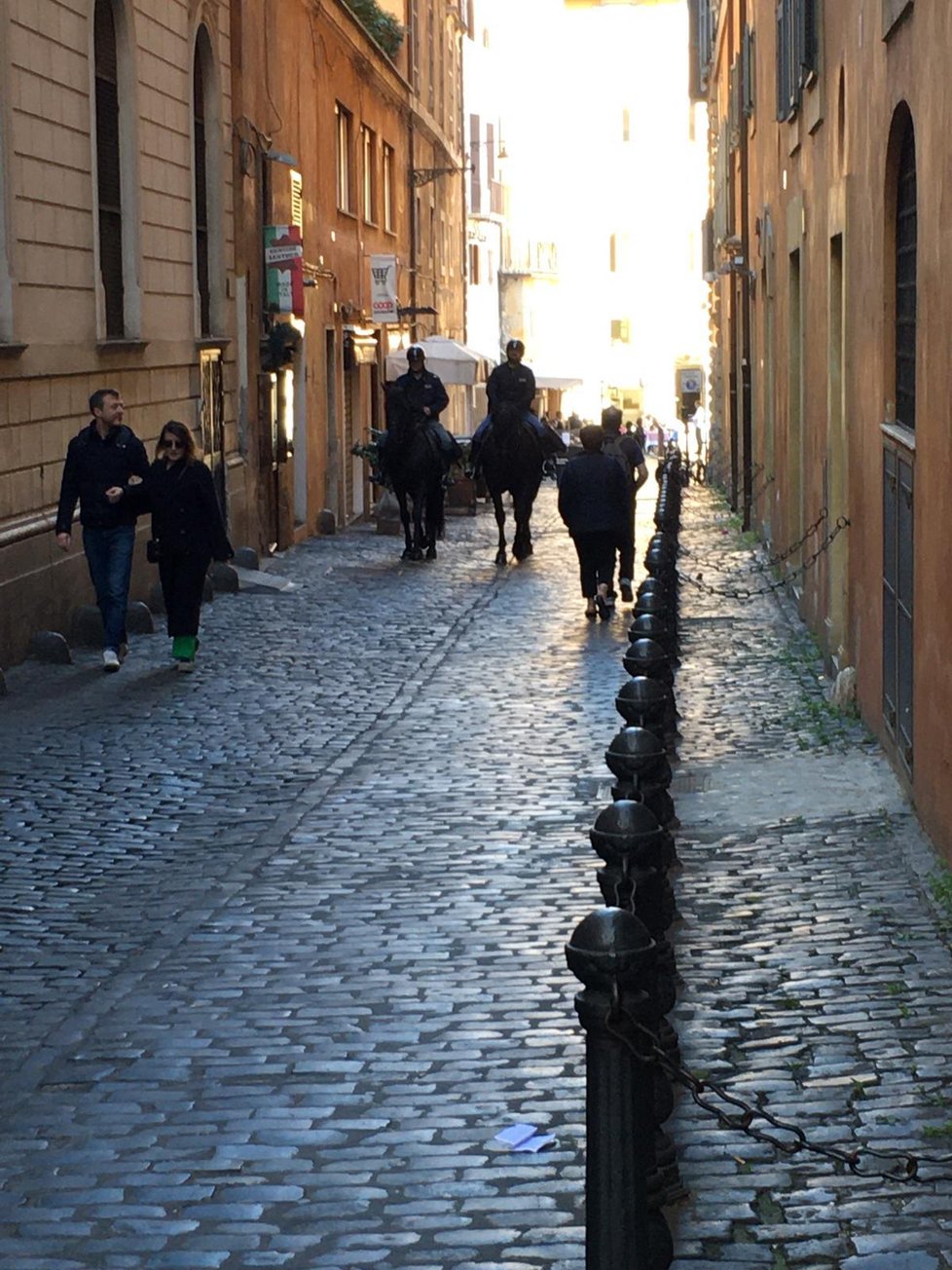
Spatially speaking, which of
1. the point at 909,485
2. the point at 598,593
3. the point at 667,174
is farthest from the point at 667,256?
the point at 909,485

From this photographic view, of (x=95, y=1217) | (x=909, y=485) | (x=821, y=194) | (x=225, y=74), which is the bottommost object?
(x=95, y=1217)

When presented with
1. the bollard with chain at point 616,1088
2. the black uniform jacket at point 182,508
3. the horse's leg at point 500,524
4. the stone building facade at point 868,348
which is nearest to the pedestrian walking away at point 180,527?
the black uniform jacket at point 182,508

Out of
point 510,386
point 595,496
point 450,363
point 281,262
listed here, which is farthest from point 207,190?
point 450,363

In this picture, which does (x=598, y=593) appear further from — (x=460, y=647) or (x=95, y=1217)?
(x=95, y=1217)

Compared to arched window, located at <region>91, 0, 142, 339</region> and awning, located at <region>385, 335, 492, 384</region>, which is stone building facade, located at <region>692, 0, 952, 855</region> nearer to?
arched window, located at <region>91, 0, 142, 339</region>

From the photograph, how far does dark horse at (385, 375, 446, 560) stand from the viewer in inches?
862

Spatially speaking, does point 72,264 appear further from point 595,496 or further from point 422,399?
point 422,399

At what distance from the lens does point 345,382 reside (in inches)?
1251

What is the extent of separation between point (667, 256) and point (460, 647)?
6519 cm

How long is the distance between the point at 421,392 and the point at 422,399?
9 centimetres

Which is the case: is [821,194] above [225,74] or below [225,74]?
below

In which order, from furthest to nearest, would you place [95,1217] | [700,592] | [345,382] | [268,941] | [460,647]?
[345,382] → [700,592] → [460,647] → [268,941] → [95,1217]

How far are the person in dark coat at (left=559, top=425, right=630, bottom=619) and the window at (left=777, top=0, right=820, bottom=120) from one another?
274 centimetres

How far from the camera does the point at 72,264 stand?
15.4 m
